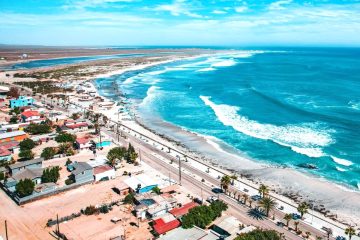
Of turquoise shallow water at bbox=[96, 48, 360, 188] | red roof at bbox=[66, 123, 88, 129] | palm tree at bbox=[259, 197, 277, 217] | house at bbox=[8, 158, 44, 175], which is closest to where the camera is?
palm tree at bbox=[259, 197, 277, 217]

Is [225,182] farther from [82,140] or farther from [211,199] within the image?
[82,140]

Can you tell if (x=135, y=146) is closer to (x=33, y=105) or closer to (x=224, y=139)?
(x=224, y=139)

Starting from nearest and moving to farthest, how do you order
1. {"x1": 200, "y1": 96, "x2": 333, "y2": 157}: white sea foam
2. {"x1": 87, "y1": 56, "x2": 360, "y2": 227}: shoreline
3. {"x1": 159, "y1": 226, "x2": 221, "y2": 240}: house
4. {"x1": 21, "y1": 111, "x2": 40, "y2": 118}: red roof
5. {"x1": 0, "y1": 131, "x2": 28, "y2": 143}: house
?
{"x1": 159, "y1": 226, "x2": 221, "y2": 240}: house < {"x1": 87, "y1": 56, "x2": 360, "y2": 227}: shoreline < {"x1": 200, "y1": 96, "x2": 333, "y2": 157}: white sea foam < {"x1": 0, "y1": 131, "x2": 28, "y2": 143}: house < {"x1": 21, "y1": 111, "x2": 40, "y2": 118}: red roof

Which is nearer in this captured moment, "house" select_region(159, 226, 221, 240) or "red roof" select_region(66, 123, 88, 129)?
"house" select_region(159, 226, 221, 240)

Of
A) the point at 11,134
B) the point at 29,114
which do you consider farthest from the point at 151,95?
the point at 11,134

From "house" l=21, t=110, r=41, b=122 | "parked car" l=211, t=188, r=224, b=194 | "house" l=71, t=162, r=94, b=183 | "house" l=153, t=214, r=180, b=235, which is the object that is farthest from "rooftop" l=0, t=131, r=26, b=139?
"house" l=153, t=214, r=180, b=235

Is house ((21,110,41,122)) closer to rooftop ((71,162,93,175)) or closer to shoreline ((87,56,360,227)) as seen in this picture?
rooftop ((71,162,93,175))

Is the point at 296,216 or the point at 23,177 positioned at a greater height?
the point at 23,177
